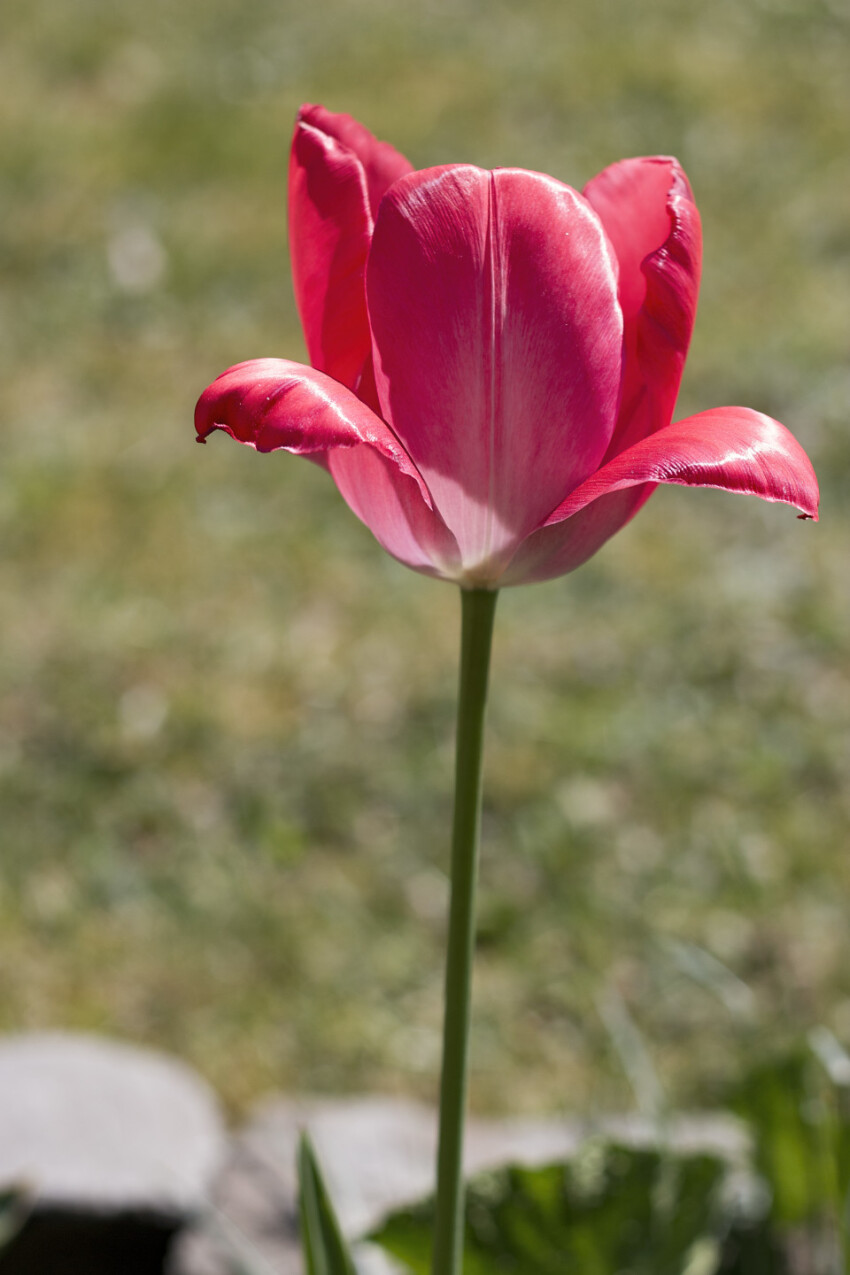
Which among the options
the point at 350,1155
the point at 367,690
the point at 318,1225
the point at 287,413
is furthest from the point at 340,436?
the point at 367,690

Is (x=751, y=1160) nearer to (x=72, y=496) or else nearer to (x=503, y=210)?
(x=503, y=210)

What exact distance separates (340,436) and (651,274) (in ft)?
0.61

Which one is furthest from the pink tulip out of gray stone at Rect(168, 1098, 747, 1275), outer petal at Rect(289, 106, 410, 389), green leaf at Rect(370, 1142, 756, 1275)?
gray stone at Rect(168, 1098, 747, 1275)

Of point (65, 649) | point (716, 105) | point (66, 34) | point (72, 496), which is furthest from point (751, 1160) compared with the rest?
point (66, 34)

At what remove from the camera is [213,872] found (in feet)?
7.85

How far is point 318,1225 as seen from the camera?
813 millimetres

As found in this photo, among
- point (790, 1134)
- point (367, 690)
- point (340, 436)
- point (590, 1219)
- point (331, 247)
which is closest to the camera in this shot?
point (340, 436)

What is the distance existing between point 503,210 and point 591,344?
0.07m

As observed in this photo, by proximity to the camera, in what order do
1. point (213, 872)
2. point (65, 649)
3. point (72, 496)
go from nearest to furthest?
point (213, 872)
point (65, 649)
point (72, 496)

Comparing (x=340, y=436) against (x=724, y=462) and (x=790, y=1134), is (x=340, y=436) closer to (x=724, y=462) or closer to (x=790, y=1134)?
(x=724, y=462)

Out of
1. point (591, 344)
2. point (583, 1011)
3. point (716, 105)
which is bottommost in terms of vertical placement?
point (583, 1011)

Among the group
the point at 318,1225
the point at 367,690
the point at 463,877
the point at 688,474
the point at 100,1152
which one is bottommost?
the point at 367,690

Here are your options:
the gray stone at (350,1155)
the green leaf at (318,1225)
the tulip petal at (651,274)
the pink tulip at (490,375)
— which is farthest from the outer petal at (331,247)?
the gray stone at (350,1155)

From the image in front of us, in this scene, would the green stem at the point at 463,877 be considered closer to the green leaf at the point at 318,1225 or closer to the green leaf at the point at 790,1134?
the green leaf at the point at 318,1225
